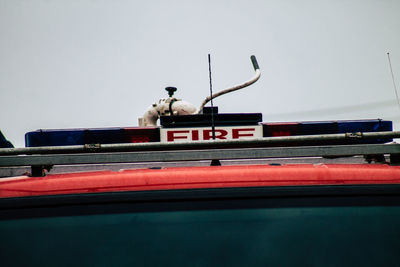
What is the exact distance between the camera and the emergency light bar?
2096mm

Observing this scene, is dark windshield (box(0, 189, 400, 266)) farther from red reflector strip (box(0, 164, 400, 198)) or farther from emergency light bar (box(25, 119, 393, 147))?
emergency light bar (box(25, 119, 393, 147))

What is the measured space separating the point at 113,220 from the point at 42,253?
328mm

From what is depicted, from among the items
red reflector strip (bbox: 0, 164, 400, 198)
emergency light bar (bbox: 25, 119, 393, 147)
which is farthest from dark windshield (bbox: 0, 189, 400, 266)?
emergency light bar (bbox: 25, 119, 393, 147)

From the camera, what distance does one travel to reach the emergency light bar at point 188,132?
6.88 feet

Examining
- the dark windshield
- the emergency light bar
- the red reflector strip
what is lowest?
the dark windshield

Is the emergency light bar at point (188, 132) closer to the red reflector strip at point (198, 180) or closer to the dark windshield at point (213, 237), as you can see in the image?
the red reflector strip at point (198, 180)

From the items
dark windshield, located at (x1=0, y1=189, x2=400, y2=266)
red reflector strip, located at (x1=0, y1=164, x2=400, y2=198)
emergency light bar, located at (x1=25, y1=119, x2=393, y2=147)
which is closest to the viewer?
dark windshield, located at (x1=0, y1=189, x2=400, y2=266)

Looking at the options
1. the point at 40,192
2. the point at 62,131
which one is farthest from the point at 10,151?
the point at 62,131

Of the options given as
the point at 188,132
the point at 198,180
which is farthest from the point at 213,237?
the point at 188,132

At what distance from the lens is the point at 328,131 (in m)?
2.33

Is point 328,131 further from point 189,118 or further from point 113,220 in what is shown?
point 113,220

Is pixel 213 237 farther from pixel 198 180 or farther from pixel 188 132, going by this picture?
pixel 188 132

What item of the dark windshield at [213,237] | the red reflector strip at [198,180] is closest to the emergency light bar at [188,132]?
the red reflector strip at [198,180]

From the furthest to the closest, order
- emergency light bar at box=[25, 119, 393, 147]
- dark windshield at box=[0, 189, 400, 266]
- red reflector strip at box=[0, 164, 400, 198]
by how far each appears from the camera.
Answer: emergency light bar at box=[25, 119, 393, 147] → red reflector strip at box=[0, 164, 400, 198] → dark windshield at box=[0, 189, 400, 266]
